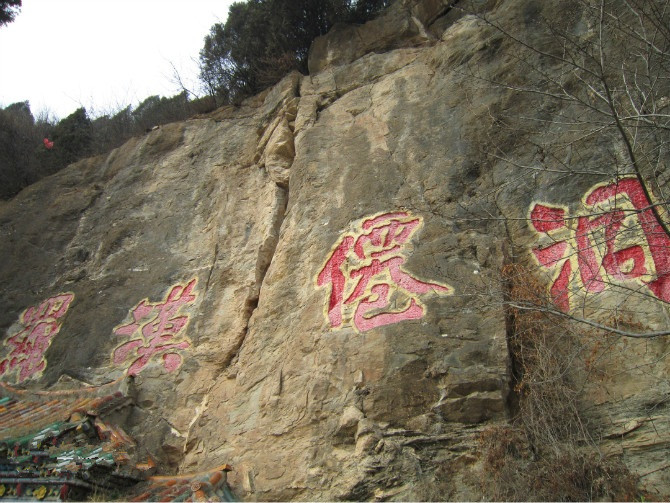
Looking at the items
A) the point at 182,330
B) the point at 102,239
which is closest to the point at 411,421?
the point at 182,330

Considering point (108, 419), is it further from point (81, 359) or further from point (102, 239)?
point (102, 239)

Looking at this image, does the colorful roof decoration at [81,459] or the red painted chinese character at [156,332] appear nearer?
the colorful roof decoration at [81,459]

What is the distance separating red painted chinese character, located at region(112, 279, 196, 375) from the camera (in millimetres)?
6895

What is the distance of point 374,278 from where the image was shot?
5.71 meters

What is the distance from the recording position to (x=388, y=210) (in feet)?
20.2

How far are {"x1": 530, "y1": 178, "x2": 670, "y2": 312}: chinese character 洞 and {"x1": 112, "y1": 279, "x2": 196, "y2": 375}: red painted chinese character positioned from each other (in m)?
4.08

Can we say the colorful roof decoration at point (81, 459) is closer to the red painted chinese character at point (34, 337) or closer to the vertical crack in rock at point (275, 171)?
the red painted chinese character at point (34, 337)

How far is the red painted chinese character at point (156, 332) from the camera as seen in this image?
6.89m

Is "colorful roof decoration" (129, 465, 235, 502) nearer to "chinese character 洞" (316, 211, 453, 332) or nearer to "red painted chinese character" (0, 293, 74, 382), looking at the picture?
"chinese character 洞" (316, 211, 453, 332)

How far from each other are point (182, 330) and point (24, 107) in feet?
53.5

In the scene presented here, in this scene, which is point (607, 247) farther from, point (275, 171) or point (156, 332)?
point (156, 332)

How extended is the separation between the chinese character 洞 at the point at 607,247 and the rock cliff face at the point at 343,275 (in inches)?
1.2

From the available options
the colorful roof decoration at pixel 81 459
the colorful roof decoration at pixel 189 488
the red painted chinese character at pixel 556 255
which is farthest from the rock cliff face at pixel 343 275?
the colorful roof decoration at pixel 81 459

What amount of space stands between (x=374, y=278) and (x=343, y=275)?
0.35 m
